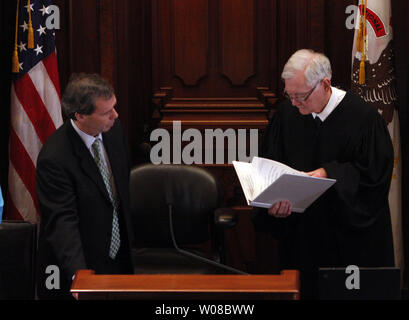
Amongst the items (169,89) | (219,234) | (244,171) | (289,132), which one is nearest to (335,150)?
(289,132)

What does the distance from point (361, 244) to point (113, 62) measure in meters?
2.16

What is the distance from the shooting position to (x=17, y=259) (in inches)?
116

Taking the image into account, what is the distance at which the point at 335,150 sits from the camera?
3607 mm

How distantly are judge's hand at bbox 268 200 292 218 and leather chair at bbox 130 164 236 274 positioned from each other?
0.77m

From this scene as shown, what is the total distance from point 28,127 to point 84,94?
160 cm

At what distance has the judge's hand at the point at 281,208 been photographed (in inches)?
134

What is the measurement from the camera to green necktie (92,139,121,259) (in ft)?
11.0

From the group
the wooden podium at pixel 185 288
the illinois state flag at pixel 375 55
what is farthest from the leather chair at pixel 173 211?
the wooden podium at pixel 185 288

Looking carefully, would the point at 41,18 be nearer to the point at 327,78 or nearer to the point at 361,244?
the point at 327,78

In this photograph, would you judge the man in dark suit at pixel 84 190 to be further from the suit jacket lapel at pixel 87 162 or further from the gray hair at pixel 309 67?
the gray hair at pixel 309 67

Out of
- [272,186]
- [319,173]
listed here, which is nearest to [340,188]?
[319,173]
